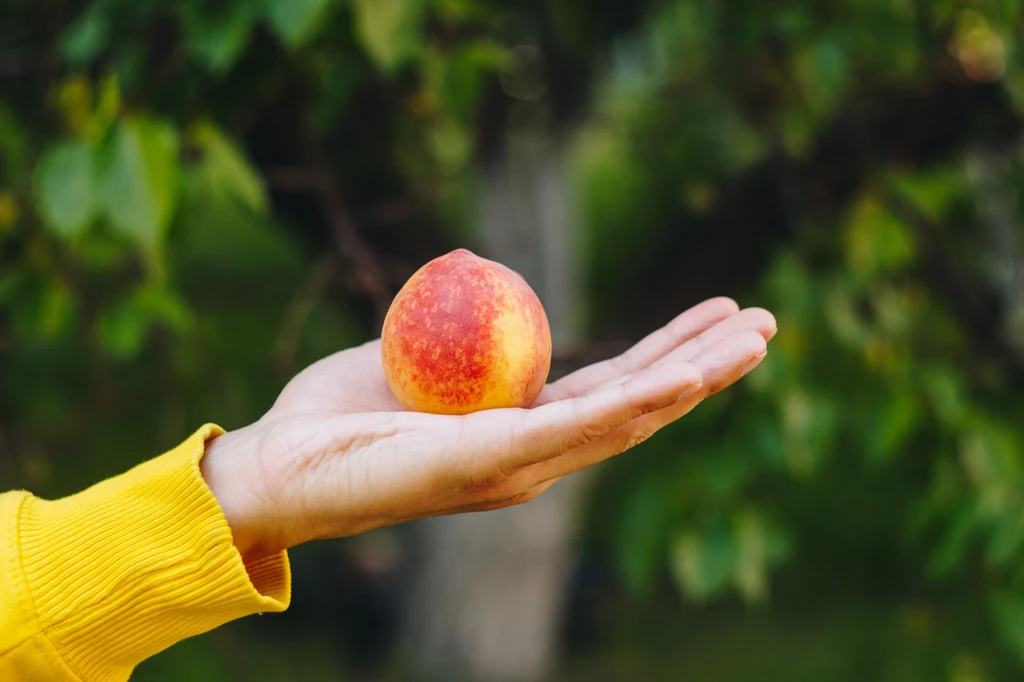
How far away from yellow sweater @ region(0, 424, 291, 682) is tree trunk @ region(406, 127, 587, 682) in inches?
84.8

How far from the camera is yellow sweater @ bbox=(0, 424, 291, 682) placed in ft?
4.32

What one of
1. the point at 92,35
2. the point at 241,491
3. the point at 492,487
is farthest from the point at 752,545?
the point at 92,35

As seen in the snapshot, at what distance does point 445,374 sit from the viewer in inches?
61.9

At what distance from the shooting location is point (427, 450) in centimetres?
129

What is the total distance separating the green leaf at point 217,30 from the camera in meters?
1.69

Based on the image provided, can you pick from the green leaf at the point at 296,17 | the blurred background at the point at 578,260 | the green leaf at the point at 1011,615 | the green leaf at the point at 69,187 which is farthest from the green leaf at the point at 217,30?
the green leaf at the point at 1011,615

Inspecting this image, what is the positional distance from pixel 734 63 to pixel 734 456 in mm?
1408

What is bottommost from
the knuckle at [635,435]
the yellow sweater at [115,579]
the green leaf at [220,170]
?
the yellow sweater at [115,579]

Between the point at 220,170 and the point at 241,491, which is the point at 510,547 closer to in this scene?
the point at 220,170

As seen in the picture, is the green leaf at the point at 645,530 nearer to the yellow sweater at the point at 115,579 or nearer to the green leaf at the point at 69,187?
the yellow sweater at the point at 115,579

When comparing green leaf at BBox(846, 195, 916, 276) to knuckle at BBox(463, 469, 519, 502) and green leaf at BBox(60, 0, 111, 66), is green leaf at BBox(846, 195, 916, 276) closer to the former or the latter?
knuckle at BBox(463, 469, 519, 502)

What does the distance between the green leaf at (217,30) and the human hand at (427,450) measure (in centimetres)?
63

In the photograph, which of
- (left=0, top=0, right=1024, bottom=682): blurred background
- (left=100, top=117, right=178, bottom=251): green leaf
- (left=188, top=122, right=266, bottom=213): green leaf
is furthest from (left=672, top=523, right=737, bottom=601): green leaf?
(left=100, top=117, right=178, bottom=251): green leaf

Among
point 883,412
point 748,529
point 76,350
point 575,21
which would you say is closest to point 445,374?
point 748,529
